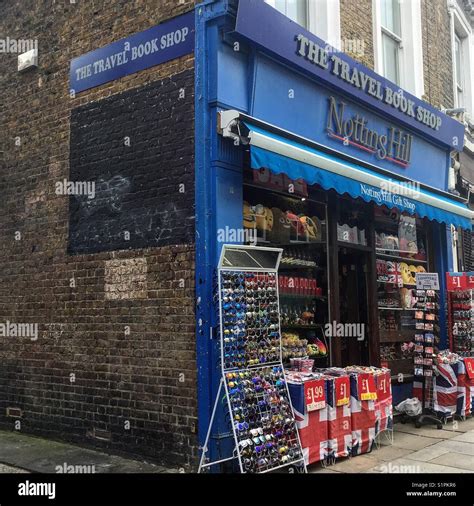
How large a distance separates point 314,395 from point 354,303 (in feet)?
10.0

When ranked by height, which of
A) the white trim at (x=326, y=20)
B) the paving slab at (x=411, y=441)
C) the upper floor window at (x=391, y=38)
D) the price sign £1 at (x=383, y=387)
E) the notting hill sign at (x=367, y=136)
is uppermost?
the upper floor window at (x=391, y=38)

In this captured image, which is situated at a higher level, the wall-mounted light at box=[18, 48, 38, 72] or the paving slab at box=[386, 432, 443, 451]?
the wall-mounted light at box=[18, 48, 38, 72]

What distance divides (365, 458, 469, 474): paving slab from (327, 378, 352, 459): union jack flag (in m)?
0.39

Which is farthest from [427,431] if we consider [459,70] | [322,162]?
[459,70]

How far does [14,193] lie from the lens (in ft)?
27.1

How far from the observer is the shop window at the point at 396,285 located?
9016mm

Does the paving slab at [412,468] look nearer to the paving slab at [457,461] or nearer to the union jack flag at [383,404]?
the paving slab at [457,461]

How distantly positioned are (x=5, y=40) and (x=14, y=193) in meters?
2.51

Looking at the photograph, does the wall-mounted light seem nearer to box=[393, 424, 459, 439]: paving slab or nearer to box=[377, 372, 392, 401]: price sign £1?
box=[377, 372, 392, 401]: price sign £1

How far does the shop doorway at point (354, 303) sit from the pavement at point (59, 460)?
3586mm

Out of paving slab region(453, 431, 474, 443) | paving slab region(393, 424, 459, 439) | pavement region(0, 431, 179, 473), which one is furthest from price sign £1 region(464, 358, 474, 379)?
pavement region(0, 431, 179, 473)

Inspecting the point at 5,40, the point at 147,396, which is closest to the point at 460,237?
the point at 147,396

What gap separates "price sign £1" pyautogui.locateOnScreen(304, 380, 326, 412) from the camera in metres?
5.81

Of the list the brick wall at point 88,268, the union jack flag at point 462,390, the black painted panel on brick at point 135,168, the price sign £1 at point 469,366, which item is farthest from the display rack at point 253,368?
the price sign £1 at point 469,366
